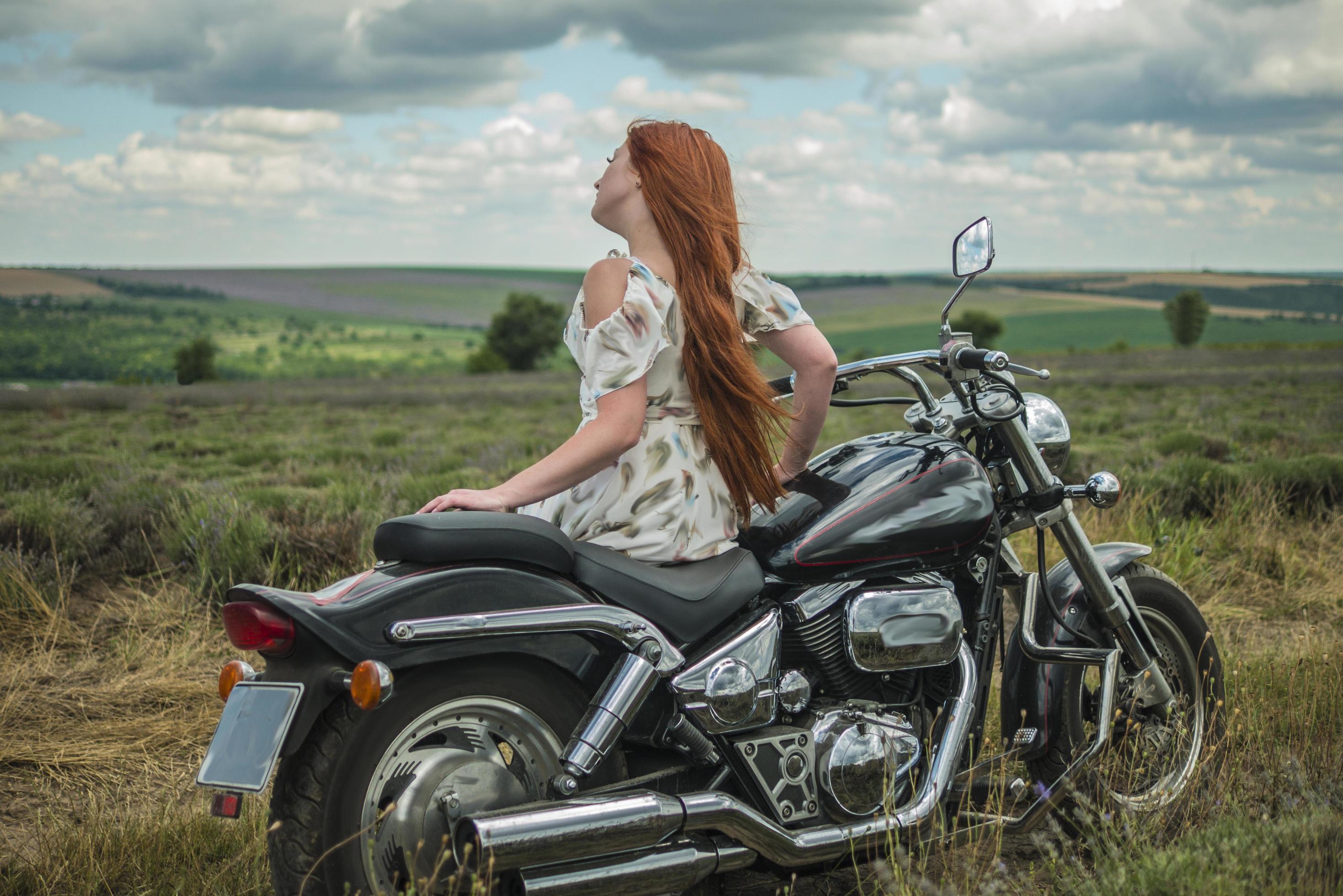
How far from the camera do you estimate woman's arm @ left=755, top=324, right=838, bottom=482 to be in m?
2.78

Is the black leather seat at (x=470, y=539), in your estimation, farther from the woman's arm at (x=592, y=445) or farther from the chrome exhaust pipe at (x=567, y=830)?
the chrome exhaust pipe at (x=567, y=830)

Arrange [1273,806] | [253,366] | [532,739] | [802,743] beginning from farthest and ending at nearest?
[253,366] < [1273,806] < [802,743] < [532,739]

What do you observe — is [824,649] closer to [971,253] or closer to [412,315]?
[971,253]

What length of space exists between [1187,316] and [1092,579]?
106 meters

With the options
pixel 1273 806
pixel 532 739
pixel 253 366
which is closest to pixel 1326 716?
pixel 1273 806

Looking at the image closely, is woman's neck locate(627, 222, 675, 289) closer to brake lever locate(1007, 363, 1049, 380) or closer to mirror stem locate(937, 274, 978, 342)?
mirror stem locate(937, 274, 978, 342)

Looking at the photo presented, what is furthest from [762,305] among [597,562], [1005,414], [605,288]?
[597,562]

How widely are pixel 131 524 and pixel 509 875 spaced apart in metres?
5.61

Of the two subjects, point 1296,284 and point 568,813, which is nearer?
point 568,813

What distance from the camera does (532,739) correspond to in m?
2.29

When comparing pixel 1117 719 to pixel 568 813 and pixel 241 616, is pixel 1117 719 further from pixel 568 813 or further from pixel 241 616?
pixel 241 616

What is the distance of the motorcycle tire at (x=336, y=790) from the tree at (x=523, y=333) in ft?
291

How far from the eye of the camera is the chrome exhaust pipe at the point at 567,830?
202 centimetres

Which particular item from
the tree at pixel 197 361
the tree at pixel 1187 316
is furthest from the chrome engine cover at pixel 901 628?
the tree at pixel 1187 316
